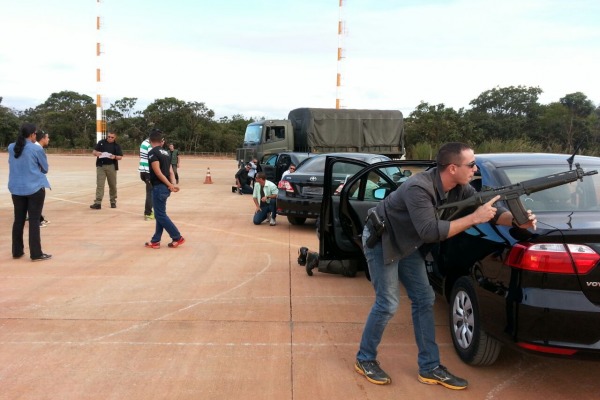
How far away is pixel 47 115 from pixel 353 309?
7731cm

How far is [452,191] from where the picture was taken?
3461 mm

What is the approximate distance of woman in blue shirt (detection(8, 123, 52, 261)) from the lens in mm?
6766

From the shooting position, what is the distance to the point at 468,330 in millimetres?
3824

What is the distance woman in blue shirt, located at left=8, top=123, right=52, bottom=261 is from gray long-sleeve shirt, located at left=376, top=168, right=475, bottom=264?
201 inches

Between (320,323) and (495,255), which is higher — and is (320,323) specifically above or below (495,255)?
below

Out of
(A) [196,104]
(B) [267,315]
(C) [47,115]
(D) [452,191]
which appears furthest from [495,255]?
(C) [47,115]

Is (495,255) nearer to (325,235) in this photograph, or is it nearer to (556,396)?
(556,396)

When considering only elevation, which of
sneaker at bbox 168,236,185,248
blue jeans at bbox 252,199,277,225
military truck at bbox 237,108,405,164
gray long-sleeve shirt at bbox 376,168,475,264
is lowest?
sneaker at bbox 168,236,185,248

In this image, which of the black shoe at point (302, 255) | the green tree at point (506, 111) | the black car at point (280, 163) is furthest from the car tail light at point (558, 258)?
the green tree at point (506, 111)

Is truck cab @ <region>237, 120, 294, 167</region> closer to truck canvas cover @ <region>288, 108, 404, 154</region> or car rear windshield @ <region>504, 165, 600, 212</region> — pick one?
truck canvas cover @ <region>288, 108, 404, 154</region>

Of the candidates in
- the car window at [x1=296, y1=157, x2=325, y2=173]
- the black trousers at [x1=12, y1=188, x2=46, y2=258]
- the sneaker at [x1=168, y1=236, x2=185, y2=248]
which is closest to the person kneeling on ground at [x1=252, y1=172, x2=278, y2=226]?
the car window at [x1=296, y1=157, x2=325, y2=173]

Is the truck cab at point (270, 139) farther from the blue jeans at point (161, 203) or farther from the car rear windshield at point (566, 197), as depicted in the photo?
the car rear windshield at point (566, 197)

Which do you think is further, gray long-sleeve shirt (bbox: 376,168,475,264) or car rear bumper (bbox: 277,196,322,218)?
car rear bumper (bbox: 277,196,322,218)

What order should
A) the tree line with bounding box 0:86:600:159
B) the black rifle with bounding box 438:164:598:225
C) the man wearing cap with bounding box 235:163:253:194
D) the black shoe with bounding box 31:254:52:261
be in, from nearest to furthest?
the black rifle with bounding box 438:164:598:225
the black shoe with bounding box 31:254:52:261
the man wearing cap with bounding box 235:163:253:194
the tree line with bounding box 0:86:600:159
